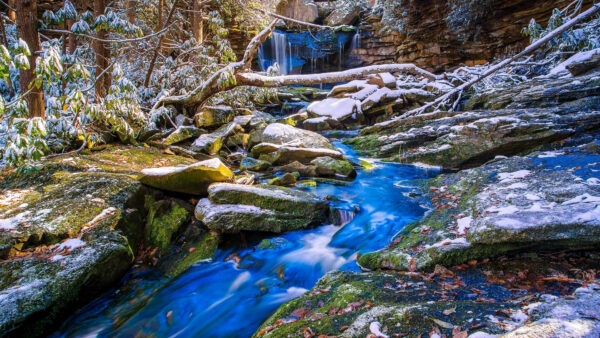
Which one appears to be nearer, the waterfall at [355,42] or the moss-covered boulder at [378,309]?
the moss-covered boulder at [378,309]

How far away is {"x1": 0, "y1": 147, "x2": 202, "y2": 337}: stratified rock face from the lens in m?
2.82

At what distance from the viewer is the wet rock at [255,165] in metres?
7.39

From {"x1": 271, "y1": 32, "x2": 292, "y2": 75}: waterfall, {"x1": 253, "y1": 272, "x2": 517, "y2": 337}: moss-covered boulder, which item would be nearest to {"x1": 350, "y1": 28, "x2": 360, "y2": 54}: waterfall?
{"x1": 271, "y1": 32, "x2": 292, "y2": 75}: waterfall

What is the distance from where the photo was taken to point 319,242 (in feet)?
14.8

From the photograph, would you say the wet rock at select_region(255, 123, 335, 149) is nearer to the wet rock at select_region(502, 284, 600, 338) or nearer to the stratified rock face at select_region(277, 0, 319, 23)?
the wet rock at select_region(502, 284, 600, 338)

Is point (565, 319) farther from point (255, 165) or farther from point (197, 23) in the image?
point (197, 23)

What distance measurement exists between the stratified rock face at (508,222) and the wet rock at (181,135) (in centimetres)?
695

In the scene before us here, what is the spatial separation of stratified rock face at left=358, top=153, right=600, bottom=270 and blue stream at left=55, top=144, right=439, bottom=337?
80 centimetres

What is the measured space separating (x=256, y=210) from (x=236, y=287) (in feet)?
3.67

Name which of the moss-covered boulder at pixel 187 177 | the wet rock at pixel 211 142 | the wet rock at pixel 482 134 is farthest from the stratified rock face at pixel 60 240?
the wet rock at pixel 482 134

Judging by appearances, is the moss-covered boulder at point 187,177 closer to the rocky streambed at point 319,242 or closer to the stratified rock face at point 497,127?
the rocky streambed at point 319,242

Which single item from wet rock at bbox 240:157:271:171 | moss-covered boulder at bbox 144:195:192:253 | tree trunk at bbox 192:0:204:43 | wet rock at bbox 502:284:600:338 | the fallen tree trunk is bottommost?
moss-covered boulder at bbox 144:195:192:253

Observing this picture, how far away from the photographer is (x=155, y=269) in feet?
12.9

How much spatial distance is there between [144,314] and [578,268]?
13.8ft
